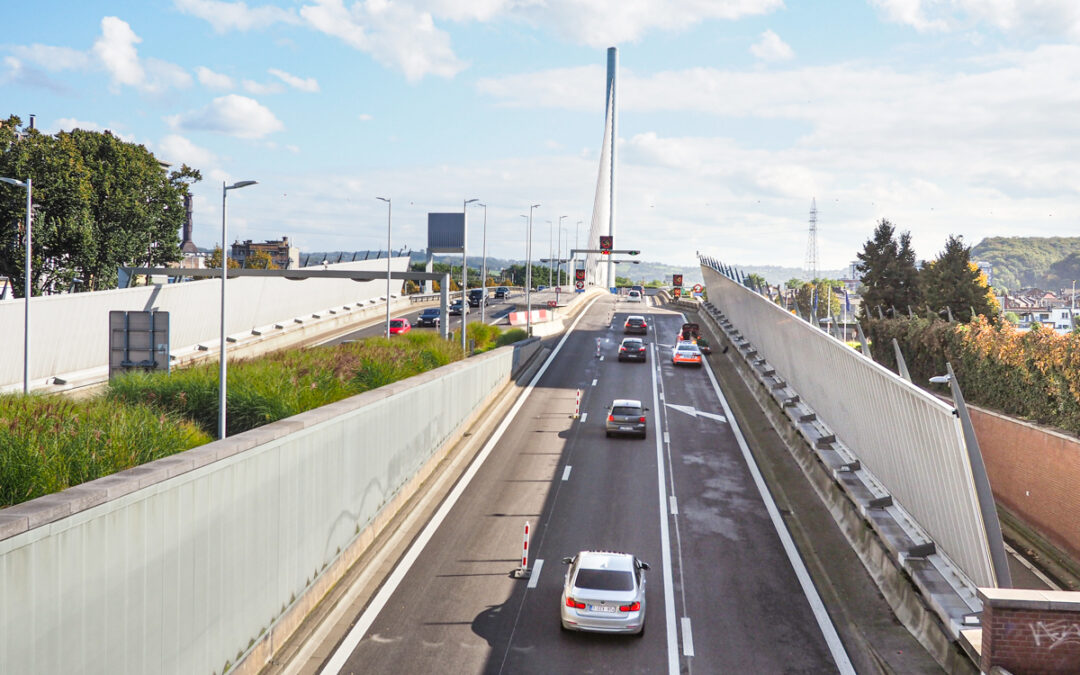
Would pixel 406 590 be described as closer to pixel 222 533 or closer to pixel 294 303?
pixel 222 533

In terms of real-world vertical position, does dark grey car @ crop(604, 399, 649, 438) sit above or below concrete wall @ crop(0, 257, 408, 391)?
below

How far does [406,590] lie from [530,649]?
356cm

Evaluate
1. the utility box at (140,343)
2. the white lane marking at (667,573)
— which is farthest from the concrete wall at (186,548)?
the white lane marking at (667,573)

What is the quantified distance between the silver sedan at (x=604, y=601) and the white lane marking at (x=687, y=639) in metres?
0.79

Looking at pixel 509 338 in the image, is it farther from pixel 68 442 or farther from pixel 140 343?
pixel 68 442

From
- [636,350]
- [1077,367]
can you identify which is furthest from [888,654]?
[636,350]

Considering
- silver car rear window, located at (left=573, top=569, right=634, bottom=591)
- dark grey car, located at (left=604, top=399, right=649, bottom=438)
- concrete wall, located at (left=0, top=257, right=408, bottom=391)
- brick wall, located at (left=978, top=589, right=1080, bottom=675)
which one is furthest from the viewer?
concrete wall, located at (left=0, top=257, right=408, bottom=391)

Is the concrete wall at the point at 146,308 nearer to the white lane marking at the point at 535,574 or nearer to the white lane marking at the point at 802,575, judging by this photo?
the white lane marking at the point at 535,574

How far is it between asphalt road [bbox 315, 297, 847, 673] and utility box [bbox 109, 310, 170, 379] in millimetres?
8072

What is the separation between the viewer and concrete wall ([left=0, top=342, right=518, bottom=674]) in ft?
26.0

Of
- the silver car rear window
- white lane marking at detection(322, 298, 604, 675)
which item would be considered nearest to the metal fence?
the silver car rear window

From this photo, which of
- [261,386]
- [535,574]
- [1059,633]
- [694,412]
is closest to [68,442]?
[261,386]

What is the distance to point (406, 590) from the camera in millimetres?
17281

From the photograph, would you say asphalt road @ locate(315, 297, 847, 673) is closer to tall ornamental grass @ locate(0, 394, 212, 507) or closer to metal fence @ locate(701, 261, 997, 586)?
metal fence @ locate(701, 261, 997, 586)
